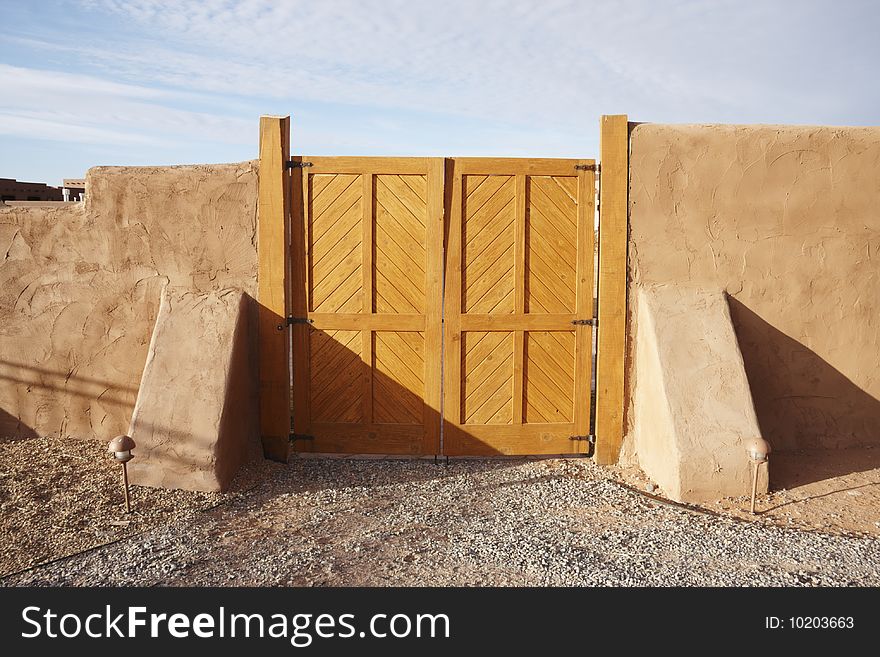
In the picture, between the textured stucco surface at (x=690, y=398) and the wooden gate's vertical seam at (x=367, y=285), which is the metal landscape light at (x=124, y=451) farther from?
the textured stucco surface at (x=690, y=398)

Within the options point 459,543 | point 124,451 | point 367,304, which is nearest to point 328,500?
point 459,543

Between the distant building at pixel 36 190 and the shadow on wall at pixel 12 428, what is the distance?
5607 mm

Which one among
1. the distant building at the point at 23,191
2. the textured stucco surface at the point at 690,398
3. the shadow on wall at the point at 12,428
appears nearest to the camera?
the textured stucco surface at the point at 690,398

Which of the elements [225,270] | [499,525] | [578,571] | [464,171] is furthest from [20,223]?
[578,571]

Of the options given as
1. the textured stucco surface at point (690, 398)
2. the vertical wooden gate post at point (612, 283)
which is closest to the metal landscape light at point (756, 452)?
the textured stucco surface at point (690, 398)

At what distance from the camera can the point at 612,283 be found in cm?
638

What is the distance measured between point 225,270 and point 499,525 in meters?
3.36

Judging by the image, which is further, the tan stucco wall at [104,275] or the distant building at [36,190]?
the distant building at [36,190]

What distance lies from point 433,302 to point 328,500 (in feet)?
6.56

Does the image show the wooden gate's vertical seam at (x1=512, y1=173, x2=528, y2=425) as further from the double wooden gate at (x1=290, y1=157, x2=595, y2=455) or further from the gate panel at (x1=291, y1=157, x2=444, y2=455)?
the gate panel at (x1=291, y1=157, x2=444, y2=455)

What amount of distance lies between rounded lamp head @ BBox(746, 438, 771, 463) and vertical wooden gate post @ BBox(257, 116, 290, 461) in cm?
392

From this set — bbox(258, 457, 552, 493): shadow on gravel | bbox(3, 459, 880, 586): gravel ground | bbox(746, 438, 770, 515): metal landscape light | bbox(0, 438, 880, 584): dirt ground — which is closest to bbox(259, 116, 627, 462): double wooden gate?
bbox(258, 457, 552, 493): shadow on gravel

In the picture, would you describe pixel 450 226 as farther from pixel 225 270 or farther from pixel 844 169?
pixel 844 169

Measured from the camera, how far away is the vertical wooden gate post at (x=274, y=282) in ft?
20.7
